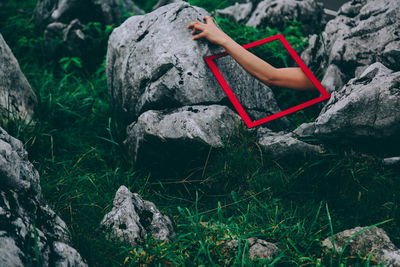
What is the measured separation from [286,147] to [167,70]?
1174 millimetres

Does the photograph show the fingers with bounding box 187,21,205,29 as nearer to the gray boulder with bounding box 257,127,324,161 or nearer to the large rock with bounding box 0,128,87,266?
the gray boulder with bounding box 257,127,324,161

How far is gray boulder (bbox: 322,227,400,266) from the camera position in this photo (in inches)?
77.4

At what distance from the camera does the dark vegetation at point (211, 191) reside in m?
2.06

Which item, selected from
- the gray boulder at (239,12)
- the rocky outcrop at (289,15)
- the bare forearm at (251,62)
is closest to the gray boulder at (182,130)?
the bare forearm at (251,62)

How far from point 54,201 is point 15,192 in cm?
65

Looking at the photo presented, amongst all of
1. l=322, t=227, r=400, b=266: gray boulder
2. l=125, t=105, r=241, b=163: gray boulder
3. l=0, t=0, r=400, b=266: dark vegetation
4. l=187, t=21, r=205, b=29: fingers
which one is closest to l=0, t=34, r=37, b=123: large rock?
l=0, t=0, r=400, b=266: dark vegetation

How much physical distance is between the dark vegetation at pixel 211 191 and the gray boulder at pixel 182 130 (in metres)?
0.14

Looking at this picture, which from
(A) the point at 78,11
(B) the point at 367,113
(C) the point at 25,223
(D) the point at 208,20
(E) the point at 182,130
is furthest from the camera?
(A) the point at 78,11

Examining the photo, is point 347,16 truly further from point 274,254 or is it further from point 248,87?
point 274,254

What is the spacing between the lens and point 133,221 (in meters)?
2.12

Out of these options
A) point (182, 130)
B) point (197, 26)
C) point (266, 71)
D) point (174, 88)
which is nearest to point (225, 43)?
point (197, 26)

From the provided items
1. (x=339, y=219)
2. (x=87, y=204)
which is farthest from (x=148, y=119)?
(x=339, y=219)

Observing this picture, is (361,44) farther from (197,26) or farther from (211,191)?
(211,191)

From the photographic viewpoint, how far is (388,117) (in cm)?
241
